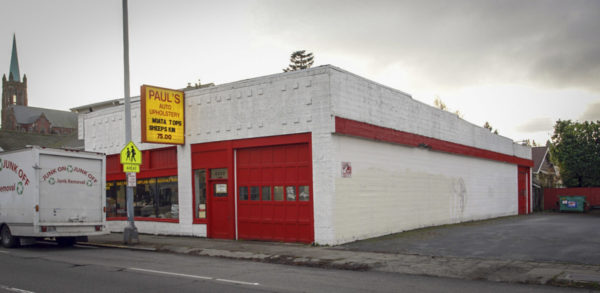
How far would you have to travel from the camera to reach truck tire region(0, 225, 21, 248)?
16172 millimetres

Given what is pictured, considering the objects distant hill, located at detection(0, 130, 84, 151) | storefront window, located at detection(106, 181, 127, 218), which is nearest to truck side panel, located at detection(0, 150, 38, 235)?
storefront window, located at detection(106, 181, 127, 218)

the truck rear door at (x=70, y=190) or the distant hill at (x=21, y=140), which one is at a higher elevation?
the distant hill at (x=21, y=140)

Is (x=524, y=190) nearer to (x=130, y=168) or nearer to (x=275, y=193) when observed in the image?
(x=275, y=193)

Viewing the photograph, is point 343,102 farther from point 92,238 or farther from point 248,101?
point 92,238

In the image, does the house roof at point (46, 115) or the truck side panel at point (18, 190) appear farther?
the house roof at point (46, 115)

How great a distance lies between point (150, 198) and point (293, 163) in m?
7.95

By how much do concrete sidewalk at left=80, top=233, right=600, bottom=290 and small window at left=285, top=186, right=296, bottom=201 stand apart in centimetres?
146

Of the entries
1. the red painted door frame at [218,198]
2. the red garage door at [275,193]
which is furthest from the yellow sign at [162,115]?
the red garage door at [275,193]

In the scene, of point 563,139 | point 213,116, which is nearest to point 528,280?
point 213,116

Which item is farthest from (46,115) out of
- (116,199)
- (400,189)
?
(400,189)

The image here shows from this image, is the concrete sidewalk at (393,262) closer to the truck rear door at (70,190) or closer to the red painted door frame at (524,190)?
the truck rear door at (70,190)

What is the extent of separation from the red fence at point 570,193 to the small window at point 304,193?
31209 mm

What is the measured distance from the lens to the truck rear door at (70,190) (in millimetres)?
15391

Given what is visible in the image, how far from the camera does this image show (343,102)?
620 inches
